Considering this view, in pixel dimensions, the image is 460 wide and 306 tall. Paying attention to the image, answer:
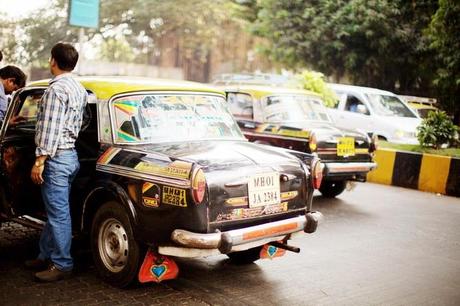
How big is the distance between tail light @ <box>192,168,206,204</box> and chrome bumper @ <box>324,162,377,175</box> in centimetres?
424

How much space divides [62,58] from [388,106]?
422 inches

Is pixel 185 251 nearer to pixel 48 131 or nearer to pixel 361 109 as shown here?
pixel 48 131

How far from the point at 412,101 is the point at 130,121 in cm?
1435

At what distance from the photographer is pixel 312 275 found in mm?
5090

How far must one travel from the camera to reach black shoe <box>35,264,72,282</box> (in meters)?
4.53

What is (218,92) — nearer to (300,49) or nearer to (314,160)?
(314,160)

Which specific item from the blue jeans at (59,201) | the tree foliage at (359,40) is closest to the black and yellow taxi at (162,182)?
the blue jeans at (59,201)

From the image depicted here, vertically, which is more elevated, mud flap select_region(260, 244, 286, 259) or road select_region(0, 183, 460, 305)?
mud flap select_region(260, 244, 286, 259)

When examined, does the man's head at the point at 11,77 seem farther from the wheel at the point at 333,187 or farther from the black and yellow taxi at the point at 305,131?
the wheel at the point at 333,187

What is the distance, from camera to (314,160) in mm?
5145

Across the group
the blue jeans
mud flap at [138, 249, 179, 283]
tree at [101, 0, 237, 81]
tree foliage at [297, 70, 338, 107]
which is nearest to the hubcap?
mud flap at [138, 249, 179, 283]

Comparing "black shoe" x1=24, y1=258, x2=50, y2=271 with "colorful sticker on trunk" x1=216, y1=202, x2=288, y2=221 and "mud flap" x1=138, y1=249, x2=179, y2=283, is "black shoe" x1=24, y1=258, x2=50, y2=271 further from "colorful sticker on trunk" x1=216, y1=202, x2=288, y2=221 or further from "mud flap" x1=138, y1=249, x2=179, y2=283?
"colorful sticker on trunk" x1=216, y1=202, x2=288, y2=221

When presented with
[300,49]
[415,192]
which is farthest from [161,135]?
[300,49]

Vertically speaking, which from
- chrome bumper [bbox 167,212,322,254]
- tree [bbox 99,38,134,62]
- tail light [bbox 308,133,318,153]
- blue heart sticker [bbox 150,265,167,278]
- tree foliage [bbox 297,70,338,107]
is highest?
tree [bbox 99,38,134,62]
